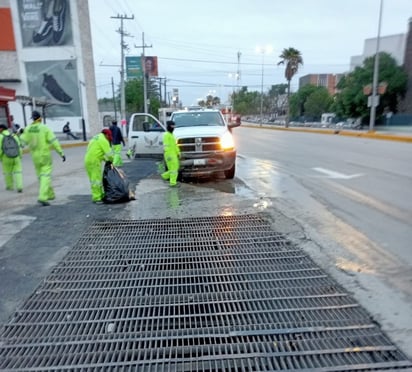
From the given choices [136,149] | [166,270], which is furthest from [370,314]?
[136,149]

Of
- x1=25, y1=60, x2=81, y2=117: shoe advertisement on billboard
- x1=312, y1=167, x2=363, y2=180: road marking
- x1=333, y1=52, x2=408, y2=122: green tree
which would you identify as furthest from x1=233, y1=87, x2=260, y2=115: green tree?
x1=312, y1=167, x2=363, y2=180: road marking

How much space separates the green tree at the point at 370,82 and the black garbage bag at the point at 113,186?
42991 mm

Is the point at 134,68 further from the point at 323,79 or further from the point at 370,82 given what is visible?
the point at 323,79

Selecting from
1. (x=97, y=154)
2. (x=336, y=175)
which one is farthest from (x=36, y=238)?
(x=336, y=175)

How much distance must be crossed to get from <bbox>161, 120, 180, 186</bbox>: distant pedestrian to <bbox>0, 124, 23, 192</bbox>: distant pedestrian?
3.41 m

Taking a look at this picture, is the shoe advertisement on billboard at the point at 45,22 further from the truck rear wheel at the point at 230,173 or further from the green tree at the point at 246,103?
the green tree at the point at 246,103

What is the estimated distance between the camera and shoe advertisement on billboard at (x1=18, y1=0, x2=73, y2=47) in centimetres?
3238

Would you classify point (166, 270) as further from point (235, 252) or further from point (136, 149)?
point (136, 149)

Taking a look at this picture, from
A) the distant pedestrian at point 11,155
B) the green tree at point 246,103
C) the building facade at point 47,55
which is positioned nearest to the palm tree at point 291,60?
the building facade at point 47,55

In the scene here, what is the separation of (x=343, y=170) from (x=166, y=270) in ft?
26.1

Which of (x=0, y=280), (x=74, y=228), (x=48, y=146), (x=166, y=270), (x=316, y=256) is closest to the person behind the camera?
(x=0, y=280)

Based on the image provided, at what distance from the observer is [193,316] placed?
10.1ft

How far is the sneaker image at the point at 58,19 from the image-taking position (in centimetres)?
3256

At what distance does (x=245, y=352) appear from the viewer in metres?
2.59
